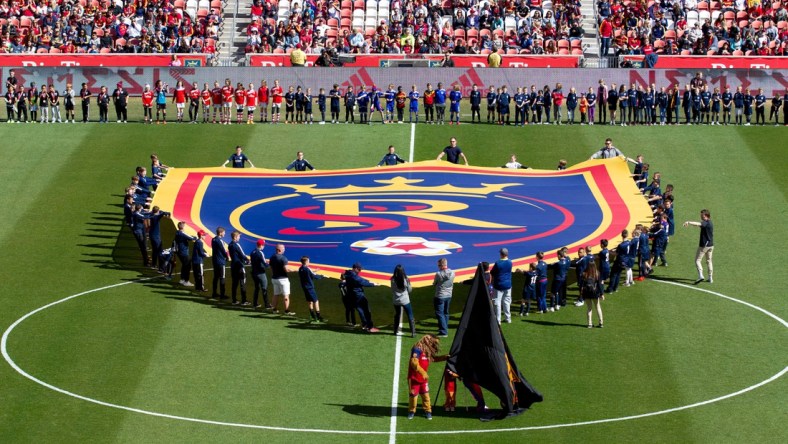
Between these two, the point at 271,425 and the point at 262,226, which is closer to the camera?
the point at 271,425

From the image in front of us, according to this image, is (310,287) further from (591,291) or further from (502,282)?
(591,291)

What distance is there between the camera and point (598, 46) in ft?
218

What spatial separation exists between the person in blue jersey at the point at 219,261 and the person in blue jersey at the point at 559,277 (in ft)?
27.0

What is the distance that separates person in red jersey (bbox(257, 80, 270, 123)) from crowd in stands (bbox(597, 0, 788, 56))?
17.2 metres

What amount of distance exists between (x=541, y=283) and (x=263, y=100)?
24.5 m

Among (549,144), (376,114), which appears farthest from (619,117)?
(376,114)

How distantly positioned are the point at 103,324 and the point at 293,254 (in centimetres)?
520

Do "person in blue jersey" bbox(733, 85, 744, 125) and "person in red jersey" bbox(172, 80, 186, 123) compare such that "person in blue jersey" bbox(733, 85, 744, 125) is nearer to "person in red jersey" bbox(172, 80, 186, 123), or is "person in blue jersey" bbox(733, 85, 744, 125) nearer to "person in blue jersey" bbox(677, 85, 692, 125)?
"person in blue jersey" bbox(677, 85, 692, 125)

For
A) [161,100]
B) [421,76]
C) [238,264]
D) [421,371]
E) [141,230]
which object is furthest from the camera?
[421,76]

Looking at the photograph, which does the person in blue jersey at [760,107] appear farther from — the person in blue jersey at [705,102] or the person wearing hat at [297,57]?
the person wearing hat at [297,57]

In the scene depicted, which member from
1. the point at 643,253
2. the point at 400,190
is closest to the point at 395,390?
the point at 643,253

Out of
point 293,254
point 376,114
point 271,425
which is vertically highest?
point 376,114

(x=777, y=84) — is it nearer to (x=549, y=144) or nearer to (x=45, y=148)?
(x=549, y=144)

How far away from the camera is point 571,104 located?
5559cm
